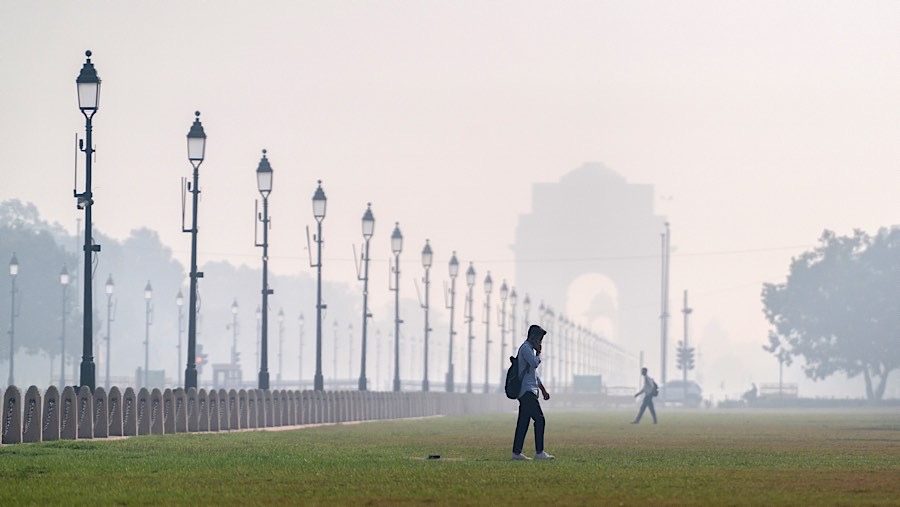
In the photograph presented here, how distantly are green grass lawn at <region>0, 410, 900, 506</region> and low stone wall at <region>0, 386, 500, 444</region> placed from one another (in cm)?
92

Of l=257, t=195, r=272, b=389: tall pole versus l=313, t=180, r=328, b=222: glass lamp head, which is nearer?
l=257, t=195, r=272, b=389: tall pole

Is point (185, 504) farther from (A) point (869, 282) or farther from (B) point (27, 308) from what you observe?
(A) point (869, 282)

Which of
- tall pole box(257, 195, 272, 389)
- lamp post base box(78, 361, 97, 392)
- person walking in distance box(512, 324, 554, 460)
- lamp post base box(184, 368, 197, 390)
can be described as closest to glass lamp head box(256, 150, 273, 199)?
tall pole box(257, 195, 272, 389)

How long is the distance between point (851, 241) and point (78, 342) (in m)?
57.5

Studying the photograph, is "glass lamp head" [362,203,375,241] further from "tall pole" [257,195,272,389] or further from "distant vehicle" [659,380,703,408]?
"distant vehicle" [659,380,703,408]

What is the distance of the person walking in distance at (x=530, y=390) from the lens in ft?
95.5

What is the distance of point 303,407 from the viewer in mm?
57875

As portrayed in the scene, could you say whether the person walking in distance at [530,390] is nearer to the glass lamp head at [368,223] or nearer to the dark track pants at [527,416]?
the dark track pants at [527,416]

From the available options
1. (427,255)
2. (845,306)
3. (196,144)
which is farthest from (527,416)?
(845,306)

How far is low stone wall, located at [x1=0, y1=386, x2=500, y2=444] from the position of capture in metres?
34.1


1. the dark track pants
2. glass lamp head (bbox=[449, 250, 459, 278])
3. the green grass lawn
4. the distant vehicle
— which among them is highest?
glass lamp head (bbox=[449, 250, 459, 278])

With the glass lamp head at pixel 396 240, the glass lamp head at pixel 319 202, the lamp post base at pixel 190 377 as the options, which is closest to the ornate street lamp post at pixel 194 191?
the lamp post base at pixel 190 377

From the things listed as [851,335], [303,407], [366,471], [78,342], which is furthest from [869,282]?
[366,471]

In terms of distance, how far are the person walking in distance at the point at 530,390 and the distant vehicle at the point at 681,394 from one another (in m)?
123
